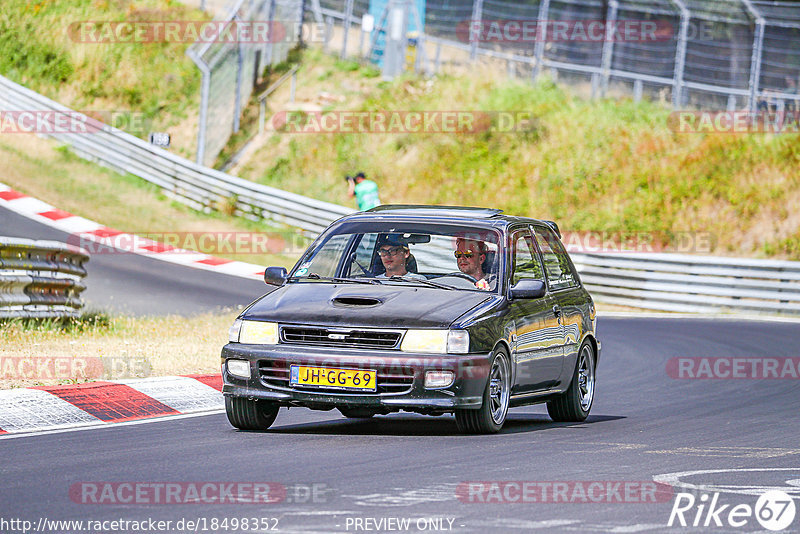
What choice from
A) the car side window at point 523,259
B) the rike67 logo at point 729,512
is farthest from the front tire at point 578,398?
the rike67 logo at point 729,512

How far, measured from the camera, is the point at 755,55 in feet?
97.7

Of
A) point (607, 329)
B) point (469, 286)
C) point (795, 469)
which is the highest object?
point (469, 286)

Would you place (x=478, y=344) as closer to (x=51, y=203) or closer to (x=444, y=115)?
(x=51, y=203)

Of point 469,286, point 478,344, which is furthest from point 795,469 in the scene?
point 469,286

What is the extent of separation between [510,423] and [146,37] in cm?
3361

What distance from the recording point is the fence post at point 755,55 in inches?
1156

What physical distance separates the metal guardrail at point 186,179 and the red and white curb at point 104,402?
56.7 feet

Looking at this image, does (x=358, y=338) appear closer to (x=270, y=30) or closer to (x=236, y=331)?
(x=236, y=331)

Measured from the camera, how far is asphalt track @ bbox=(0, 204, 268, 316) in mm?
20406

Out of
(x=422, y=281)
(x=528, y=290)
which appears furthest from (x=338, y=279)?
(x=528, y=290)

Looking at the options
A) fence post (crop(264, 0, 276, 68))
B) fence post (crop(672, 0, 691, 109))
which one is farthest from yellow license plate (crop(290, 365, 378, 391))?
fence post (crop(264, 0, 276, 68))

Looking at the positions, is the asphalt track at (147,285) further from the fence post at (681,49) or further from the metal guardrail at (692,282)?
the fence post at (681,49)

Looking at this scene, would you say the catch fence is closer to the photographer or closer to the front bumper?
the photographer

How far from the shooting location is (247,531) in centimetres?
589
